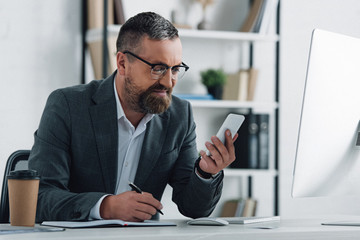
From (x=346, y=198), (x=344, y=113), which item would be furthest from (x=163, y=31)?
(x=346, y=198)

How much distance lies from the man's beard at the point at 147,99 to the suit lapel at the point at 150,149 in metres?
0.08

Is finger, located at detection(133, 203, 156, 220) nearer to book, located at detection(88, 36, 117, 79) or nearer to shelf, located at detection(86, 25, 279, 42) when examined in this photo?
book, located at detection(88, 36, 117, 79)

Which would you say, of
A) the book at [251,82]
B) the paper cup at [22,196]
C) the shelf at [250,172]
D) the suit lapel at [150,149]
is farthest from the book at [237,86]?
the paper cup at [22,196]

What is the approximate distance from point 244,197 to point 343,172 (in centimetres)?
203

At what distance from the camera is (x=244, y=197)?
337cm

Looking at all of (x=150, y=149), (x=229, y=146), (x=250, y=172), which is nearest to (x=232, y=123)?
(x=229, y=146)

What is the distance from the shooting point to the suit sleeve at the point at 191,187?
167 cm

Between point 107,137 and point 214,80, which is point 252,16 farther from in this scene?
point 107,137

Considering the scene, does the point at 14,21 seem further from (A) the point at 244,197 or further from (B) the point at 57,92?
(A) the point at 244,197

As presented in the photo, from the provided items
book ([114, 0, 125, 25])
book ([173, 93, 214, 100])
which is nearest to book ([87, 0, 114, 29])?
book ([114, 0, 125, 25])

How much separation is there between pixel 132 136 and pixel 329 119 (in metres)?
0.72

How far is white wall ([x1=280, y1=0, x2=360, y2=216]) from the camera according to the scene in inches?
134

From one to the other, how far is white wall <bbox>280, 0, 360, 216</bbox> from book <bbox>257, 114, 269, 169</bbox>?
24 cm

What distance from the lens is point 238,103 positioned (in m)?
3.11
